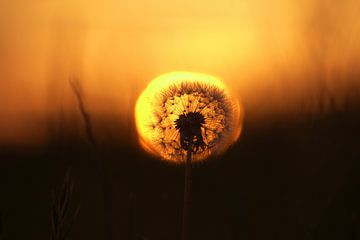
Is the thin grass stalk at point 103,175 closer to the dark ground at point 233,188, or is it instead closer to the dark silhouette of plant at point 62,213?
the dark ground at point 233,188

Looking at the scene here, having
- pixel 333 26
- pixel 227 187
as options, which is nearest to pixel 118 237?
pixel 227 187

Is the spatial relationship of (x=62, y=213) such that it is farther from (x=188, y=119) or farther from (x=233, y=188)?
(x=233, y=188)

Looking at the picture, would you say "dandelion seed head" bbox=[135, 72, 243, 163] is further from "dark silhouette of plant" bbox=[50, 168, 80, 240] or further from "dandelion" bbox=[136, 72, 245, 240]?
"dark silhouette of plant" bbox=[50, 168, 80, 240]

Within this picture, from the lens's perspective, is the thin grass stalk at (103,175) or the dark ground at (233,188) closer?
the thin grass stalk at (103,175)

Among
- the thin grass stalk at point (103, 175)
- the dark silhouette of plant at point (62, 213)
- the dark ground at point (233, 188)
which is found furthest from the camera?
the dark ground at point (233, 188)

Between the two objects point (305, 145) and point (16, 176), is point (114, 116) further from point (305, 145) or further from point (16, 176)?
point (305, 145)

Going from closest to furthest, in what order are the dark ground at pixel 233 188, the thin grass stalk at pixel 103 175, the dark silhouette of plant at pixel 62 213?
the dark silhouette of plant at pixel 62 213, the thin grass stalk at pixel 103 175, the dark ground at pixel 233 188

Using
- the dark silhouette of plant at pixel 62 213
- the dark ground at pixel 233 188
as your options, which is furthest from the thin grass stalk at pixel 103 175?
the dark silhouette of plant at pixel 62 213

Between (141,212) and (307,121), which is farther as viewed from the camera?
(141,212)

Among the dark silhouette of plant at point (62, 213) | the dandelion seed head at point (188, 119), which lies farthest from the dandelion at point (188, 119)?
the dark silhouette of plant at point (62, 213)
